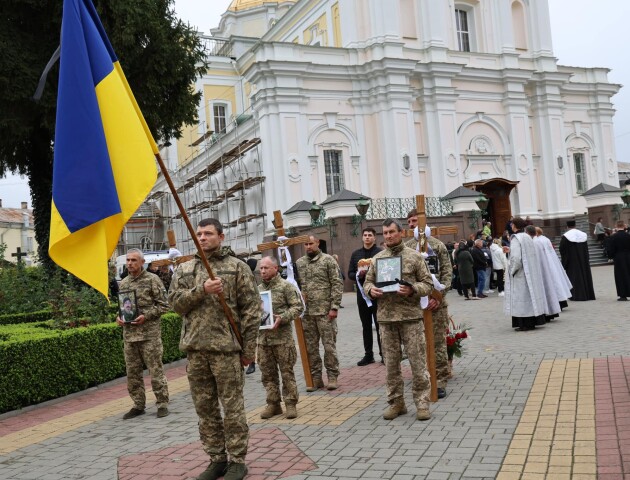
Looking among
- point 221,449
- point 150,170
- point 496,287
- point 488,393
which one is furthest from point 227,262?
point 496,287

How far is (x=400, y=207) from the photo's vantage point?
2919 cm

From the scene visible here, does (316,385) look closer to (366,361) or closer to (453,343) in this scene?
(366,361)

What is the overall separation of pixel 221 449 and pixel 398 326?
7.62ft

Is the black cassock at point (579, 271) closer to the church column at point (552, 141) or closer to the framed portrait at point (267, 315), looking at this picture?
the framed portrait at point (267, 315)

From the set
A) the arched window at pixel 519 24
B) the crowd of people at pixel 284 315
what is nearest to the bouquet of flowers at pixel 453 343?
the crowd of people at pixel 284 315

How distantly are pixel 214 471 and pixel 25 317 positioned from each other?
10.9 m

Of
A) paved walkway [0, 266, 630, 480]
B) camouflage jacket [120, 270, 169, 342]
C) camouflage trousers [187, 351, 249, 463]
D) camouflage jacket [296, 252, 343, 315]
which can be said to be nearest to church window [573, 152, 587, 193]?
Answer: paved walkway [0, 266, 630, 480]

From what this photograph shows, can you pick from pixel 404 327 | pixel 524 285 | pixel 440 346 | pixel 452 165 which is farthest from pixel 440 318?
pixel 452 165

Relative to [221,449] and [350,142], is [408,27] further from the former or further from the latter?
[221,449]

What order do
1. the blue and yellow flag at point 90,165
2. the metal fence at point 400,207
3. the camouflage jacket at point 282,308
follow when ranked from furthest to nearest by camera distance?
1. the metal fence at point 400,207
2. the camouflage jacket at point 282,308
3. the blue and yellow flag at point 90,165

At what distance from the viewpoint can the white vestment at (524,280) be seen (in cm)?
1234

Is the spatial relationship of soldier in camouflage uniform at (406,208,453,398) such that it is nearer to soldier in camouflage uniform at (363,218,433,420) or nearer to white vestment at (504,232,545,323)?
soldier in camouflage uniform at (363,218,433,420)

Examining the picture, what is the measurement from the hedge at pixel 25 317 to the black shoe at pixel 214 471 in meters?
10.5

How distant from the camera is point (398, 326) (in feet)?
22.7
